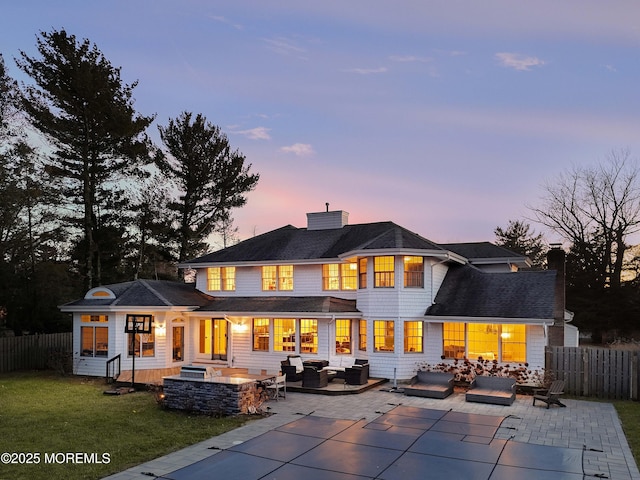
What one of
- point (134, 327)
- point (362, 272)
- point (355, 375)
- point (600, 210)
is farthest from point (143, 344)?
point (600, 210)

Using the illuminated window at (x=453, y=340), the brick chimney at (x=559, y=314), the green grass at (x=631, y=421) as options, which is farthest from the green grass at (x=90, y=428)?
the brick chimney at (x=559, y=314)

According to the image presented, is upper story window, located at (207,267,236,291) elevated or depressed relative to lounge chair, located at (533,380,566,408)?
elevated

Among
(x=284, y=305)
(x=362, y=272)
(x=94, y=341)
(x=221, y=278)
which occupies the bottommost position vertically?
(x=94, y=341)

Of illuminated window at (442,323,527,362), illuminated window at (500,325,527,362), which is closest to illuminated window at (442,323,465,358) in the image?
illuminated window at (442,323,527,362)

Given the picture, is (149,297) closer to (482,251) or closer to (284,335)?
(284,335)

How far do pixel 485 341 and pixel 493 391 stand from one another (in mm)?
3094

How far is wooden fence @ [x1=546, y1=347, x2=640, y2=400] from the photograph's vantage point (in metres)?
14.7

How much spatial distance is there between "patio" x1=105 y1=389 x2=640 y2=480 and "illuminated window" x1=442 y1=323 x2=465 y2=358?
3.94 meters

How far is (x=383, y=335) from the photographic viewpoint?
18.2 meters

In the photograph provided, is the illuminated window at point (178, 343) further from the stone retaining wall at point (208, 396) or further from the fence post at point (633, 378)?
the fence post at point (633, 378)

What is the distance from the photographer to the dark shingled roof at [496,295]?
16.4m

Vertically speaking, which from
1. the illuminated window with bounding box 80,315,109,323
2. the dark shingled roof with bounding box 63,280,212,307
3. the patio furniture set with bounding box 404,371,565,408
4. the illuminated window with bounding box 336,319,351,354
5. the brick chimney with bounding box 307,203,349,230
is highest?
the brick chimney with bounding box 307,203,349,230

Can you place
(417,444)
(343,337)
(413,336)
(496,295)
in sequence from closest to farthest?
1. (417,444)
2. (496,295)
3. (413,336)
4. (343,337)

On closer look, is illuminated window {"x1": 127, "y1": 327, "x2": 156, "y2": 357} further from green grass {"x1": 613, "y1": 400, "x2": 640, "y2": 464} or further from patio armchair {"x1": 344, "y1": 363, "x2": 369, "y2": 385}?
green grass {"x1": 613, "y1": 400, "x2": 640, "y2": 464}
